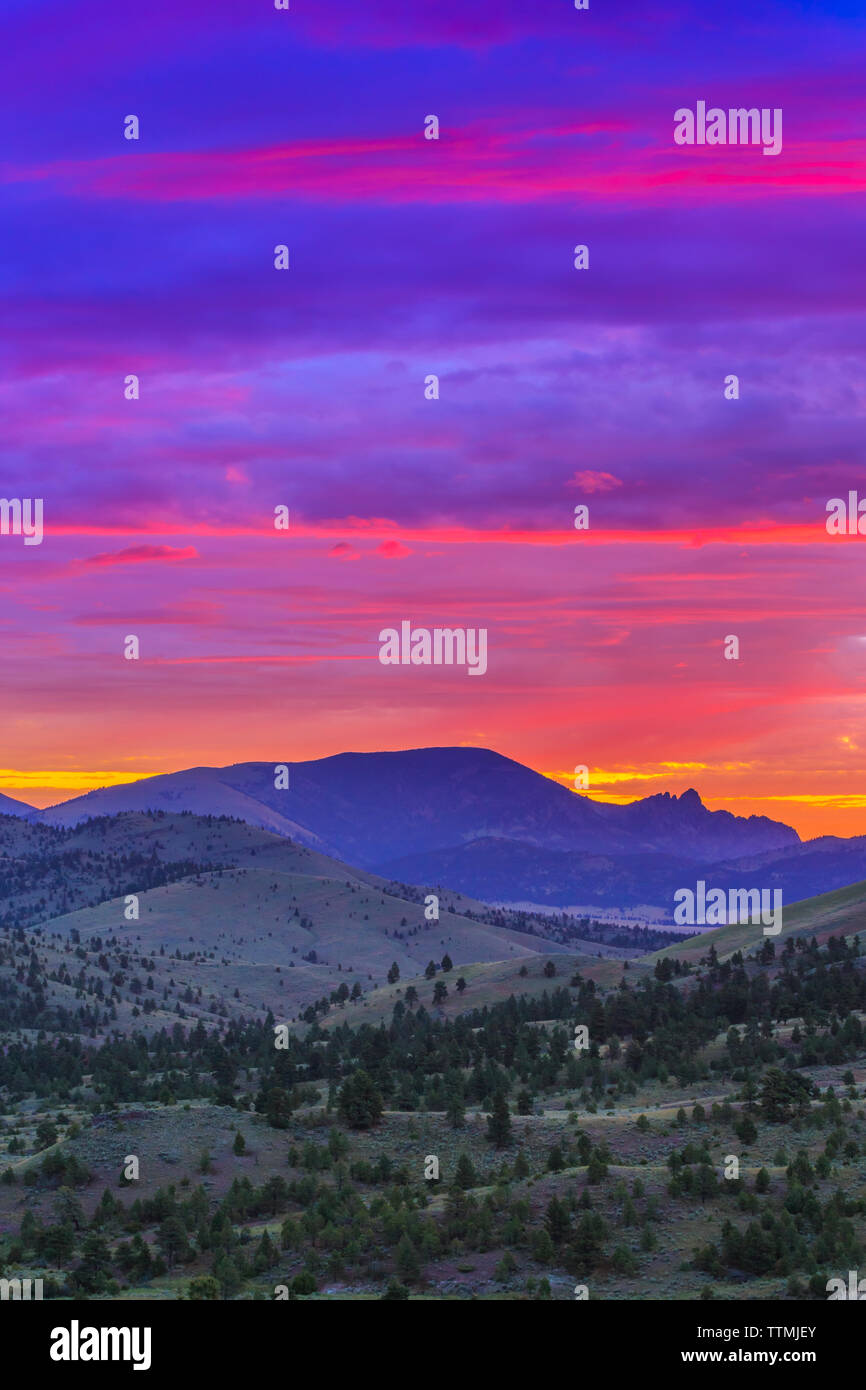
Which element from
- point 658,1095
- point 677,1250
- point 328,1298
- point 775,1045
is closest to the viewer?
point 328,1298

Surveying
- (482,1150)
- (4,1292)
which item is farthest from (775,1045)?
(4,1292)

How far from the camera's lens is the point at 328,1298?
73938 millimetres

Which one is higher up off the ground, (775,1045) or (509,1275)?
(775,1045)

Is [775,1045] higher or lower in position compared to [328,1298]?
higher

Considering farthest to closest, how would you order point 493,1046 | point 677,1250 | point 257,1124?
1. point 493,1046
2. point 257,1124
3. point 677,1250

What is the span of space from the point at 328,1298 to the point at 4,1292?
15.6 meters

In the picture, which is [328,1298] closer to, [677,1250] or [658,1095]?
[677,1250]

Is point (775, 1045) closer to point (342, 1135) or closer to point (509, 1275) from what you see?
point (342, 1135)

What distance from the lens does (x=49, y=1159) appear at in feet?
328
